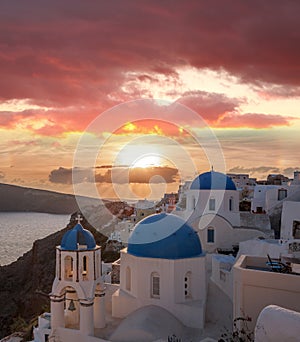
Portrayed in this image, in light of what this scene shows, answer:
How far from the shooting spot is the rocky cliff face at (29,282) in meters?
A: 34.0

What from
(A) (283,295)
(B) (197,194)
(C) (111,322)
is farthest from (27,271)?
(A) (283,295)

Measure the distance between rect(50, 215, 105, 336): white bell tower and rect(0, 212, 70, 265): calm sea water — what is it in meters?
60.1

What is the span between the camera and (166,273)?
44.2 feet

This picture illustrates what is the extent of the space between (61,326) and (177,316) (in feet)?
11.3

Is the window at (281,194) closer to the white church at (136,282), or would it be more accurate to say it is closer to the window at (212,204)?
the window at (212,204)

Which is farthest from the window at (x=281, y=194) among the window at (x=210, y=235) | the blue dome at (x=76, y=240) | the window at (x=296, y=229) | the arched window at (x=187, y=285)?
the blue dome at (x=76, y=240)

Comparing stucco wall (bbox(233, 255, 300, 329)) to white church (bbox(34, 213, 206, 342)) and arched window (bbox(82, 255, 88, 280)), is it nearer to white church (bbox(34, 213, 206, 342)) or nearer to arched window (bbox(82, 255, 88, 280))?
white church (bbox(34, 213, 206, 342))

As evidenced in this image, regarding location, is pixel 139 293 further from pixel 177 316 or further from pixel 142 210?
pixel 142 210

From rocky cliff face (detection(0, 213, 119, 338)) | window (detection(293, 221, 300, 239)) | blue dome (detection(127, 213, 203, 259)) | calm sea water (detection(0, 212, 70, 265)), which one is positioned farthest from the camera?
calm sea water (detection(0, 212, 70, 265))

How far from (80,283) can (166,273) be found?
2.57 metres

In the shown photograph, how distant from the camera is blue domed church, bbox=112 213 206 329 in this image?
13.4 m

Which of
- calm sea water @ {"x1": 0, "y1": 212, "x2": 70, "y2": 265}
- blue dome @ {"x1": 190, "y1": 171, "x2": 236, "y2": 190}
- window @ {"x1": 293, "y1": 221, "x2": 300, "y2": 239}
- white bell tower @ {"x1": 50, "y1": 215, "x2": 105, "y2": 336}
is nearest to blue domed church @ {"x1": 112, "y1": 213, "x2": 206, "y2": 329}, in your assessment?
white bell tower @ {"x1": 50, "y1": 215, "x2": 105, "y2": 336}

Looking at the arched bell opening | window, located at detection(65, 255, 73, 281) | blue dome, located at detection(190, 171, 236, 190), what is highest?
blue dome, located at detection(190, 171, 236, 190)

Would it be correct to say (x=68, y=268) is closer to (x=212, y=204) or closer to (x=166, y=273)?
(x=166, y=273)
